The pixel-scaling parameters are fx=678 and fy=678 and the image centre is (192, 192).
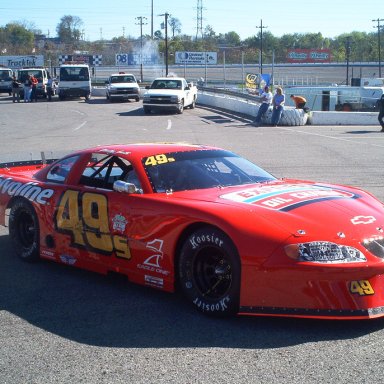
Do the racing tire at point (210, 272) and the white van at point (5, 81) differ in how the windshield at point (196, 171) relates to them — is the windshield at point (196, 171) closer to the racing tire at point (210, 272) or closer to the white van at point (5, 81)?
the racing tire at point (210, 272)

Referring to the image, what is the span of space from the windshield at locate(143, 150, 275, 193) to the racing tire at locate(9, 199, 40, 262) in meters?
1.60

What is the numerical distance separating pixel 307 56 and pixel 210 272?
9902 cm

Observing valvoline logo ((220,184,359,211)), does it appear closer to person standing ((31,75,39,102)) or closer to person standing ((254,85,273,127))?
person standing ((254,85,273,127))

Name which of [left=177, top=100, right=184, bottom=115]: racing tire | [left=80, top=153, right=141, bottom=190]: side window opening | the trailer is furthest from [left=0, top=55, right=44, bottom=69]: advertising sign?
[left=80, top=153, right=141, bottom=190]: side window opening

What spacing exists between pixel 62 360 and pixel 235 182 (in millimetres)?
2494

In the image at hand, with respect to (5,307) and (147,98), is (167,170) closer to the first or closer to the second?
(5,307)

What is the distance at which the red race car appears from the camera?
4742 millimetres

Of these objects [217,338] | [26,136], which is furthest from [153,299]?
[26,136]

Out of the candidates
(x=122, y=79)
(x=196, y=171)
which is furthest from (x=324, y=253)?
(x=122, y=79)

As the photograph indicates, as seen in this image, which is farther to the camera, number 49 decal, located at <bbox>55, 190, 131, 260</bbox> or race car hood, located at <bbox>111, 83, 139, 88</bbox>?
race car hood, located at <bbox>111, 83, 139, 88</bbox>

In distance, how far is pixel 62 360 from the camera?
14.6 ft

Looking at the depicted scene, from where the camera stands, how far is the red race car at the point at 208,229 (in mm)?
4742

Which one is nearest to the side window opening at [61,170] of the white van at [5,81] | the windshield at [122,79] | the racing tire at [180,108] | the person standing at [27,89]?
the racing tire at [180,108]

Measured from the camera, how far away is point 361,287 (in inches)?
186
